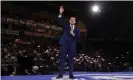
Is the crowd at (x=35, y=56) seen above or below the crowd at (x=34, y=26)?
below

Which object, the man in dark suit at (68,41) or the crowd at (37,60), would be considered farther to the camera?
the crowd at (37,60)

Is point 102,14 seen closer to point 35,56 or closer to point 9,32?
point 35,56

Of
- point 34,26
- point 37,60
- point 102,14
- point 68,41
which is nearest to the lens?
point 68,41

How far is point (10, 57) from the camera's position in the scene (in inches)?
249

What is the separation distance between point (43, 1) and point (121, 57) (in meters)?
3.47

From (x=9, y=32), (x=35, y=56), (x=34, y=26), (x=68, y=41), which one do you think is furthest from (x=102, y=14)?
(x=68, y=41)

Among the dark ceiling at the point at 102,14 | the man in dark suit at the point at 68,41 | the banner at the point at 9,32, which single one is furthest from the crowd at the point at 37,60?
the man in dark suit at the point at 68,41

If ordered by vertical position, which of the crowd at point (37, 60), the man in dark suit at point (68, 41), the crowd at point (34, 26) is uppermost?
the crowd at point (34, 26)

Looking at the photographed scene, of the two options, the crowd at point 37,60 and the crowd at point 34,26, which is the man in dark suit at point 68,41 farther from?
the crowd at point 34,26

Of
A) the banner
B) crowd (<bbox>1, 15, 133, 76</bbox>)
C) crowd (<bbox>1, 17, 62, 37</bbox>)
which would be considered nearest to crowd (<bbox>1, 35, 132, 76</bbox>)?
crowd (<bbox>1, 15, 133, 76</bbox>)

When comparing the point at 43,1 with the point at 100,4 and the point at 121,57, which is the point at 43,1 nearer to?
the point at 100,4

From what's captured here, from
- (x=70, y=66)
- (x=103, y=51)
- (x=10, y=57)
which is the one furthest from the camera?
(x=103, y=51)

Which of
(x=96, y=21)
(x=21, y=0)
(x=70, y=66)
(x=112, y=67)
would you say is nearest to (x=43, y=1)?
(x=21, y=0)

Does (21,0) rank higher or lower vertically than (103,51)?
higher
